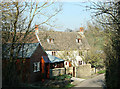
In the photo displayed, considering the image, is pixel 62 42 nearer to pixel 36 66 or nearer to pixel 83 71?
pixel 83 71

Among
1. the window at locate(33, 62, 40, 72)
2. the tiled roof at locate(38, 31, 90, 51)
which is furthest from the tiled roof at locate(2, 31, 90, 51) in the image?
the window at locate(33, 62, 40, 72)

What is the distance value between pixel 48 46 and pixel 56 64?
25.5 feet

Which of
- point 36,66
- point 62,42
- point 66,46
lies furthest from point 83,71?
point 36,66

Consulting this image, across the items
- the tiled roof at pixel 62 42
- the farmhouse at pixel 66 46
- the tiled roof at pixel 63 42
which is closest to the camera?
the farmhouse at pixel 66 46

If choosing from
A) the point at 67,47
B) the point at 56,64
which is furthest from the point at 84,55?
the point at 56,64

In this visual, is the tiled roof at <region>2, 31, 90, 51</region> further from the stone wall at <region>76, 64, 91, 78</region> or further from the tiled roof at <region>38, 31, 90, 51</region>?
the stone wall at <region>76, 64, 91, 78</region>

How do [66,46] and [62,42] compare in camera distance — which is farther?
[62,42]

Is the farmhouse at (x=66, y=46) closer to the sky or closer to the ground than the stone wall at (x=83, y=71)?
closer to the sky

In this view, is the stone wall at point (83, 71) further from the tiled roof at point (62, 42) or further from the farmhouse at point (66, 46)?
the tiled roof at point (62, 42)

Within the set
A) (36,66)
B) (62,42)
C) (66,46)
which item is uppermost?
(62,42)

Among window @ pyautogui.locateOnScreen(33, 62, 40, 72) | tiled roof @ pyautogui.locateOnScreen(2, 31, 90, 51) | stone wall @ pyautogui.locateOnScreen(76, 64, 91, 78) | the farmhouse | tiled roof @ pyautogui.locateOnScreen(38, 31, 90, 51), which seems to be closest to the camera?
window @ pyautogui.locateOnScreen(33, 62, 40, 72)

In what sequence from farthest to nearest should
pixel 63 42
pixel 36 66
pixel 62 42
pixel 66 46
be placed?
pixel 63 42 → pixel 62 42 → pixel 66 46 → pixel 36 66

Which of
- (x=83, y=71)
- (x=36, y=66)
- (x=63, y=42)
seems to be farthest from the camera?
(x=63, y=42)

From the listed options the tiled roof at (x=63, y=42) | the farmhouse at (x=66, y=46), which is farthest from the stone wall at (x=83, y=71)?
the tiled roof at (x=63, y=42)
